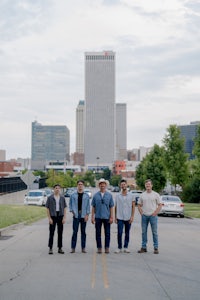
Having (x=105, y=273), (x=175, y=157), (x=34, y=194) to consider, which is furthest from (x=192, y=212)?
A: (x=105, y=273)

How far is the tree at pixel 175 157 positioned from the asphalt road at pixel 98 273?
38231 mm

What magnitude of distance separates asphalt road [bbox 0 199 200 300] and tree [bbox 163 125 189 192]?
3823 cm

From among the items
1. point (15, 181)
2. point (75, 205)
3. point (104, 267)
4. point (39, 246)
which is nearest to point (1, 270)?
point (104, 267)

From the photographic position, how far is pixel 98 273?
10.6 m

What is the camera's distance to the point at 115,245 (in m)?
16.0

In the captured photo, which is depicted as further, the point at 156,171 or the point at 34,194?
the point at 156,171

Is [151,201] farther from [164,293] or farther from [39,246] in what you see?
[164,293]

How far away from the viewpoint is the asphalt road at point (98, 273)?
28.5 feet

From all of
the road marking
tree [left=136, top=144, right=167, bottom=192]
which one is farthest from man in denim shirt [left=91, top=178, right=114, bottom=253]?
tree [left=136, top=144, right=167, bottom=192]

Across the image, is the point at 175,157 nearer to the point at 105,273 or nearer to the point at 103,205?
the point at 103,205

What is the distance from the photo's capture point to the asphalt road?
8672 millimetres

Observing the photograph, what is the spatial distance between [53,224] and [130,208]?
6.69 ft

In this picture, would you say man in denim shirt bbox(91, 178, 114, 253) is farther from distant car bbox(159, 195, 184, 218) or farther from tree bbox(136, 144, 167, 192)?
tree bbox(136, 144, 167, 192)

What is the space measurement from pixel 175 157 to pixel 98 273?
44560mm
